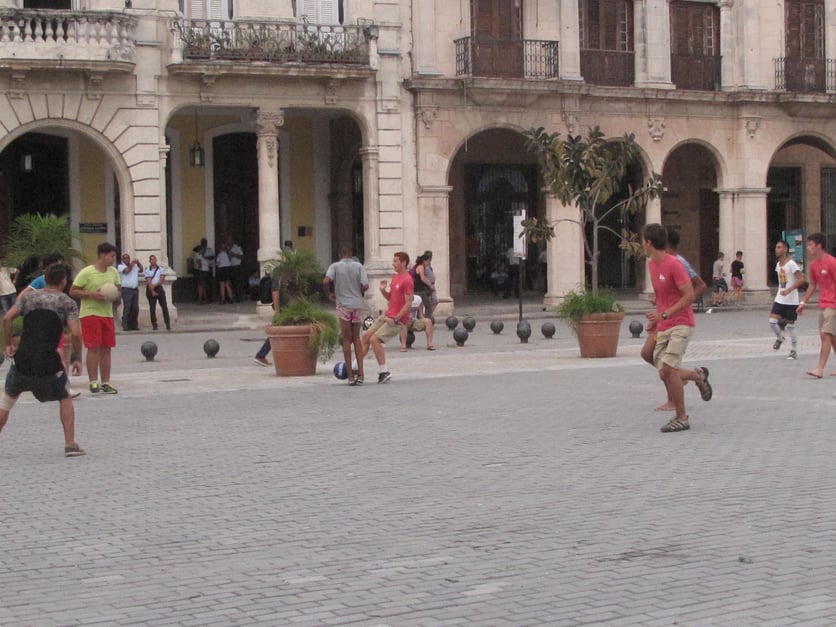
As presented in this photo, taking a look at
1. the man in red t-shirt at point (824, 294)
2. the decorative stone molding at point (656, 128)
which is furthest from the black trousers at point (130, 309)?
the man in red t-shirt at point (824, 294)

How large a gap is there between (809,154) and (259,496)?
3449 cm

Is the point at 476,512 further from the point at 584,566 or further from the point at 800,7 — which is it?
the point at 800,7

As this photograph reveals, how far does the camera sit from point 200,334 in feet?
91.7

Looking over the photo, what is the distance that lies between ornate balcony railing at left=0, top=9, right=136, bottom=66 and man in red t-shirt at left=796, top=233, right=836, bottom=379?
15.9 metres

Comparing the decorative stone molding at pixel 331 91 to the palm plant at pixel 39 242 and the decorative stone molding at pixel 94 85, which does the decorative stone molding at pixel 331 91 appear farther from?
the palm plant at pixel 39 242

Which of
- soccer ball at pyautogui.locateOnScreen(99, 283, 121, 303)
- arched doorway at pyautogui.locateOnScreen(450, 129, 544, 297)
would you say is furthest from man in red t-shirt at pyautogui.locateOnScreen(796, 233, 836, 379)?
arched doorway at pyautogui.locateOnScreen(450, 129, 544, 297)

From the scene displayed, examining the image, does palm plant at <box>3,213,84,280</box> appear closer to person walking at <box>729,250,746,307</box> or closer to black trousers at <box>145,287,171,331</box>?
black trousers at <box>145,287,171,331</box>

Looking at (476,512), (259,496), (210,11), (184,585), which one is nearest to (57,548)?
(184,585)

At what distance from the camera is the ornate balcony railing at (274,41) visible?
2902 centimetres

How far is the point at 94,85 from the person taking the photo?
1113 inches

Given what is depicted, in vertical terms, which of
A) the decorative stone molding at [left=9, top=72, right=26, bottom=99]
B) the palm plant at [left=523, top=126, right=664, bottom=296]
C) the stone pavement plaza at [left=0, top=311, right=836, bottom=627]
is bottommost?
the stone pavement plaza at [left=0, top=311, right=836, bottom=627]

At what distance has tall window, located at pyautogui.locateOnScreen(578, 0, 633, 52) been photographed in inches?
1345

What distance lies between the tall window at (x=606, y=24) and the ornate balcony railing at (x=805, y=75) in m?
4.18

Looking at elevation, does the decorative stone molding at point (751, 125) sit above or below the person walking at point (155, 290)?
above
